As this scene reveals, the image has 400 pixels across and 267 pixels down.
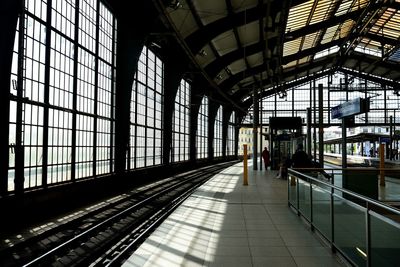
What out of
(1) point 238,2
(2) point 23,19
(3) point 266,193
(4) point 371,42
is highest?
(4) point 371,42

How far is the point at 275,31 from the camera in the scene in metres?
21.9

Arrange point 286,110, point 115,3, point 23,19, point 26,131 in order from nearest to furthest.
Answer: point 23,19
point 26,131
point 115,3
point 286,110

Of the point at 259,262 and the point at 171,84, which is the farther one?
the point at 171,84

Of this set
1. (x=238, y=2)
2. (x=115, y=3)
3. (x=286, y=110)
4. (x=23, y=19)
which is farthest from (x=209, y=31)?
(x=286, y=110)

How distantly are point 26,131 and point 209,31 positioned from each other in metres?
12.6

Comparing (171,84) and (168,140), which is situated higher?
(171,84)

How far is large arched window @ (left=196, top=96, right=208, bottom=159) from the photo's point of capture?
109 feet

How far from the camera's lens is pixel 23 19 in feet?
27.9

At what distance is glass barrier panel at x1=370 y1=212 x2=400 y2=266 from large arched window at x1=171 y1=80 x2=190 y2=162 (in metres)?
20.4

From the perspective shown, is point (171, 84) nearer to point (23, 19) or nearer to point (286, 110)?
point (23, 19)

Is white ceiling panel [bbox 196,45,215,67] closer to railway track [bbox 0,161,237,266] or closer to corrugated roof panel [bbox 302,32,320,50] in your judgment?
corrugated roof panel [bbox 302,32,320,50]

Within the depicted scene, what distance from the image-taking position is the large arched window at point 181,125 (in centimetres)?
2533

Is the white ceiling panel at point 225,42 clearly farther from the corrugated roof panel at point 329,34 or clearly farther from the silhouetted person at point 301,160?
the silhouetted person at point 301,160

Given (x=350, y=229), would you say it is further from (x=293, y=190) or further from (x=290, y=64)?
(x=290, y=64)
